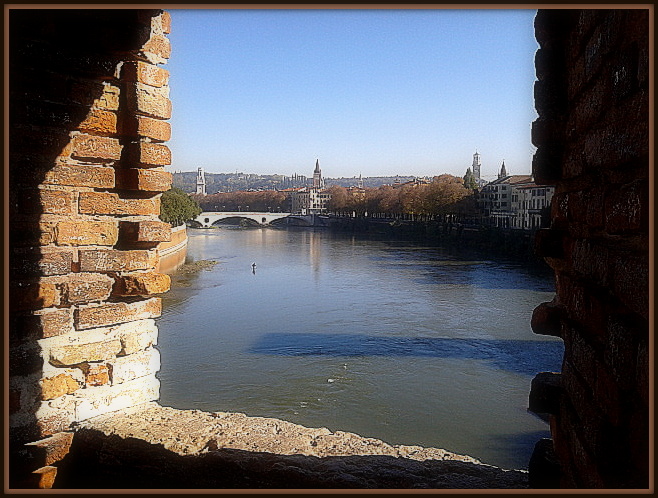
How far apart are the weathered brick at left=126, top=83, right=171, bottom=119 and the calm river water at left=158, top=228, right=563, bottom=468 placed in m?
7.68

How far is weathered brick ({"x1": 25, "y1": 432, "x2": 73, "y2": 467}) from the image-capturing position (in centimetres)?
295

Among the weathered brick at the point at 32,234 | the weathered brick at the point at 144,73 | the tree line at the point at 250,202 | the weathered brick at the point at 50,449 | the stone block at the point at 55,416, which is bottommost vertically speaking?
the weathered brick at the point at 50,449

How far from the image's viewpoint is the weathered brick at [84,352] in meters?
3.03

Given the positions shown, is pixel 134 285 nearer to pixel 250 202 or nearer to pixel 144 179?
pixel 144 179

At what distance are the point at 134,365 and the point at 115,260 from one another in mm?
590

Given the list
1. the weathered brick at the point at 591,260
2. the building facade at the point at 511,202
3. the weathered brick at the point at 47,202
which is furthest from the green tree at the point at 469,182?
the weathered brick at the point at 591,260

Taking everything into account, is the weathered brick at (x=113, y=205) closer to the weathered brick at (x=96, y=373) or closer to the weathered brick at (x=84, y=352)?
the weathered brick at (x=84, y=352)

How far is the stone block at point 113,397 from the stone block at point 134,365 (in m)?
0.03

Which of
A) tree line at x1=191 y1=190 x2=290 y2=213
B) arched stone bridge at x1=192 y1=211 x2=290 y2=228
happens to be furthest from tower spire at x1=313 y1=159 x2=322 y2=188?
arched stone bridge at x1=192 y1=211 x2=290 y2=228

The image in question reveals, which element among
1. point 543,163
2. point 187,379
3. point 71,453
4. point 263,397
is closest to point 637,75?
point 543,163

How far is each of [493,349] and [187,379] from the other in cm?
742

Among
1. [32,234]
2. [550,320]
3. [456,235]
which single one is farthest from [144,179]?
[456,235]

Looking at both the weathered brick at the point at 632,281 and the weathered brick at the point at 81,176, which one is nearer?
the weathered brick at the point at 632,281

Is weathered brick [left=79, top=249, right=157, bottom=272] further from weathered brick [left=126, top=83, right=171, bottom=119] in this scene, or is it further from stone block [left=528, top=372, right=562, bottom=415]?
stone block [left=528, top=372, right=562, bottom=415]
